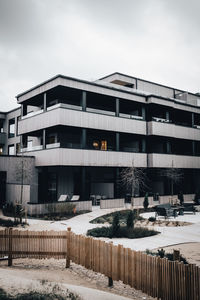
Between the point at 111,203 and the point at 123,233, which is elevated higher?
the point at 111,203

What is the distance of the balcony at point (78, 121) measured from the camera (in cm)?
2455

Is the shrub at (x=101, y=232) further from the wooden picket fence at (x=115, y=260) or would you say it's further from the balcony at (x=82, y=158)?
the balcony at (x=82, y=158)

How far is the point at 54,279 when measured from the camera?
28.8ft

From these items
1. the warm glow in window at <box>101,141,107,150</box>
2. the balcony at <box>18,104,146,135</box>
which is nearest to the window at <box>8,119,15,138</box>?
the balcony at <box>18,104,146,135</box>

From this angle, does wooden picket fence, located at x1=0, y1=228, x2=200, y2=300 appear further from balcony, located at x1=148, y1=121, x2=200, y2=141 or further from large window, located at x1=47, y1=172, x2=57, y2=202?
balcony, located at x1=148, y1=121, x2=200, y2=141

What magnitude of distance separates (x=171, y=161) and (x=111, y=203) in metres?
11.1

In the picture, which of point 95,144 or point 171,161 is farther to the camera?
point 171,161

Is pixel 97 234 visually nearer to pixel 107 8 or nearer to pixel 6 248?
pixel 6 248

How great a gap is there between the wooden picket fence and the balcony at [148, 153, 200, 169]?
21.9 meters

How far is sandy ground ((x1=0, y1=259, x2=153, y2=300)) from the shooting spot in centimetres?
741

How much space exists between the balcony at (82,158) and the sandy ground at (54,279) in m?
13.4

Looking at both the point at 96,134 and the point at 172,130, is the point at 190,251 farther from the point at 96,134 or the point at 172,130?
the point at 172,130

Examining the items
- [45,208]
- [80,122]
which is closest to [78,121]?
[80,122]

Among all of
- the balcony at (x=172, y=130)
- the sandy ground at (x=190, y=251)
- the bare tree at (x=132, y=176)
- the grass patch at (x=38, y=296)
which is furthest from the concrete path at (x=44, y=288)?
the balcony at (x=172, y=130)
